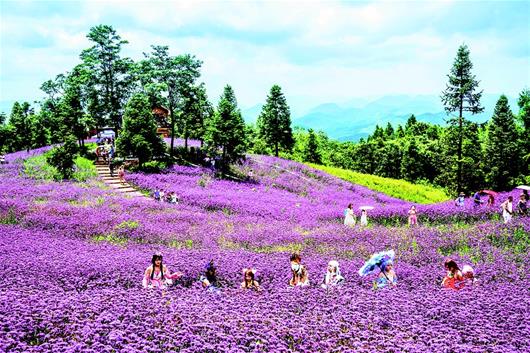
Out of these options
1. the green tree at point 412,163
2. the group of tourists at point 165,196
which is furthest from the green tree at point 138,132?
the green tree at point 412,163

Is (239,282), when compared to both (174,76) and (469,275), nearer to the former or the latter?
(469,275)

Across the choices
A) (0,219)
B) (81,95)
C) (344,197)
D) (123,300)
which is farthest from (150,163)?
(123,300)

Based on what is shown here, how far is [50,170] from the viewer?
108 feet

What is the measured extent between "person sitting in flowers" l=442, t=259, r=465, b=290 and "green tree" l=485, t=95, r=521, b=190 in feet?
149

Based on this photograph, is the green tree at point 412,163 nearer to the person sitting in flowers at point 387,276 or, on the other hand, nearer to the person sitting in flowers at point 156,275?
the person sitting in flowers at point 387,276

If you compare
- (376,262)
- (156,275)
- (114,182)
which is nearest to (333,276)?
(376,262)

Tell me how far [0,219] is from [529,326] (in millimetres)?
19210

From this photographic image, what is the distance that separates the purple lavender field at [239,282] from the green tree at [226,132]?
14094mm

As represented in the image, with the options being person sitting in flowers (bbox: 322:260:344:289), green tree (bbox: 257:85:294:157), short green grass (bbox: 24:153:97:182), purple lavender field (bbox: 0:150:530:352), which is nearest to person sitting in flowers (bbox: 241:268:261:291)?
purple lavender field (bbox: 0:150:530:352)

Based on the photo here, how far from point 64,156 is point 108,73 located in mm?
13183

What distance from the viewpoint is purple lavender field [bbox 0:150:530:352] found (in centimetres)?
681

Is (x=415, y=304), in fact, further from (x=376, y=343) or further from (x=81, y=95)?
(x=81, y=95)

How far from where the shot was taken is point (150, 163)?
38094 mm

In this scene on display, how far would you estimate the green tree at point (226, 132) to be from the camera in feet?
129
